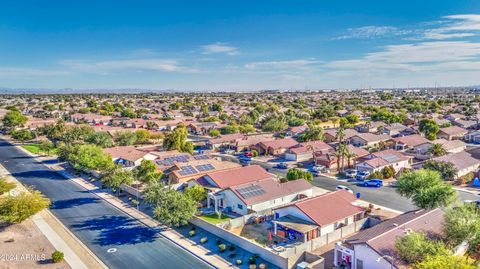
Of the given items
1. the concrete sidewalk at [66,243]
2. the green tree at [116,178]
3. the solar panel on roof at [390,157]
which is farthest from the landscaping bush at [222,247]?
the solar panel on roof at [390,157]

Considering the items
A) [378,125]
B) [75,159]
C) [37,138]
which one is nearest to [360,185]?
[75,159]

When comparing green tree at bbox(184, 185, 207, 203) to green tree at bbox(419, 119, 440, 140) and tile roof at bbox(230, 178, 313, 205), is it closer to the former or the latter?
tile roof at bbox(230, 178, 313, 205)

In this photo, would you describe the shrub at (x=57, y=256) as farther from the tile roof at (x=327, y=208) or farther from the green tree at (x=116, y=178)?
the tile roof at (x=327, y=208)

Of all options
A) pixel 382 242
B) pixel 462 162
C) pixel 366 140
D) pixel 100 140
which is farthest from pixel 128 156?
pixel 462 162

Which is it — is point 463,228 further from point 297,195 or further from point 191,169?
point 191,169

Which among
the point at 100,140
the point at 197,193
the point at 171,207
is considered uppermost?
the point at 100,140

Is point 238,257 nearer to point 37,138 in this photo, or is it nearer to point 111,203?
Answer: point 111,203
